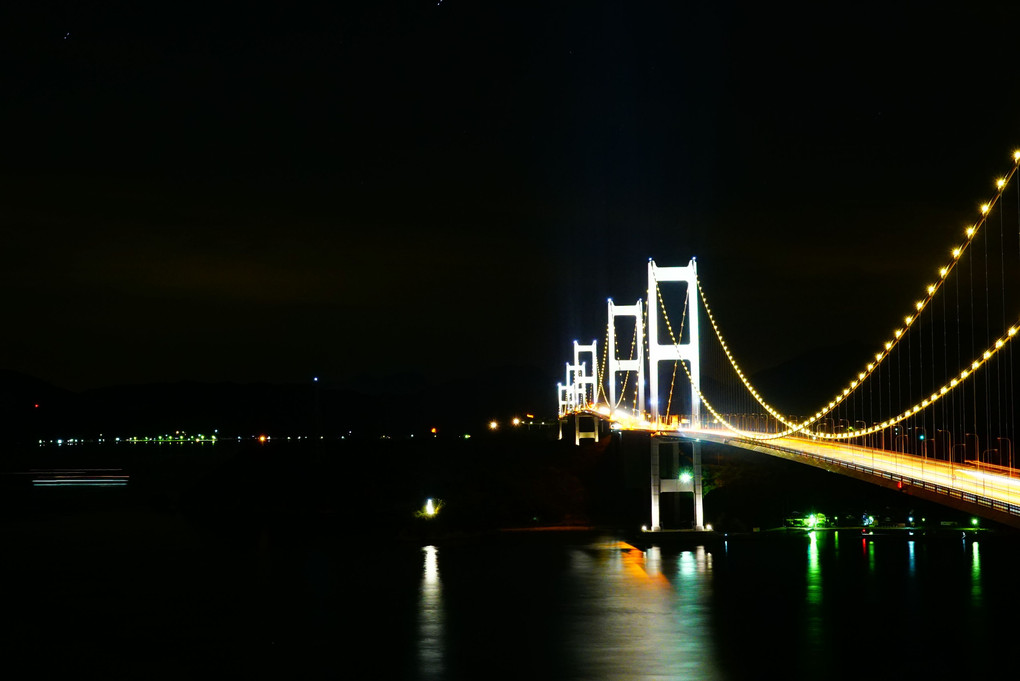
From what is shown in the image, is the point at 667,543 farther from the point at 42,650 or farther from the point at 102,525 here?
the point at 102,525

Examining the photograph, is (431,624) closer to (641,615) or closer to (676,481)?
(641,615)

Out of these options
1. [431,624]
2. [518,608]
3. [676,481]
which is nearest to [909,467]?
[518,608]

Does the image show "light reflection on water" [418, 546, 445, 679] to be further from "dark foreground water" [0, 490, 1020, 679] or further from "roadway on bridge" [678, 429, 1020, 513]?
"roadway on bridge" [678, 429, 1020, 513]

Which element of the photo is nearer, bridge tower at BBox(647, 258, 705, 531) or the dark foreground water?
the dark foreground water

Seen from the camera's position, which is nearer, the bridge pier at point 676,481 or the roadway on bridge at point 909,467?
the roadway on bridge at point 909,467

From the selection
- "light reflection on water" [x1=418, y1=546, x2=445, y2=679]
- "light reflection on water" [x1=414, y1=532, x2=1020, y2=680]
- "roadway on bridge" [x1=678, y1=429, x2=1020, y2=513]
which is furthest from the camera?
"light reflection on water" [x1=418, y1=546, x2=445, y2=679]

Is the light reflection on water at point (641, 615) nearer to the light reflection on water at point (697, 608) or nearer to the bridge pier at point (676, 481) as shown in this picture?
the light reflection on water at point (697, 608)

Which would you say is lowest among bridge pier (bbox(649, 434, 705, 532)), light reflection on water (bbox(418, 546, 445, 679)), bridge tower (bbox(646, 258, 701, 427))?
light reflection on water (bbox(418, 546, 445, 679))

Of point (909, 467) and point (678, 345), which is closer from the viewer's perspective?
point (909, 467)

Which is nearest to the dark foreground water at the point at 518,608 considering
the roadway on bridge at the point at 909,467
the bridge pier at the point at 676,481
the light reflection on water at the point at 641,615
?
the light reflection on water at the point at 641,615

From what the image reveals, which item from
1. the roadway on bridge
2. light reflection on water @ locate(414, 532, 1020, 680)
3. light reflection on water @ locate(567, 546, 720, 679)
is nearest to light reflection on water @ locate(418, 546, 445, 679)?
light reflection on water @ locate(414, 532, 1020, 680)
